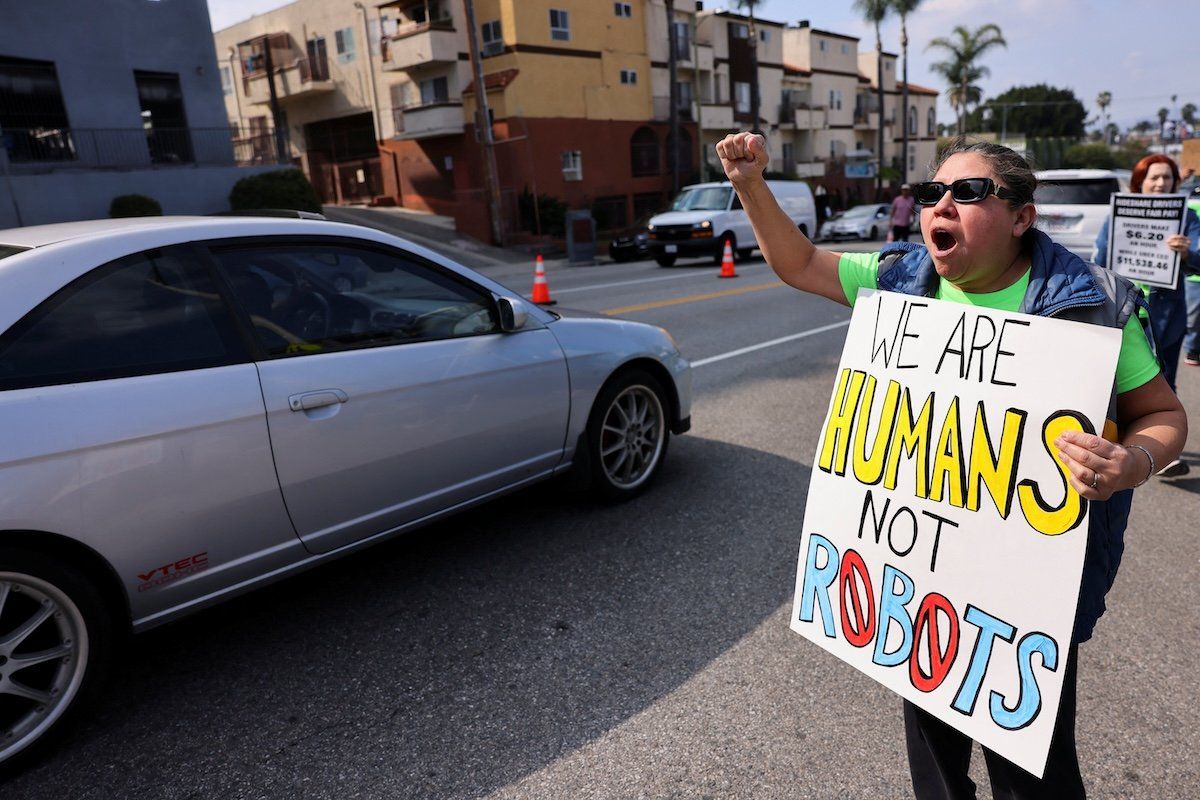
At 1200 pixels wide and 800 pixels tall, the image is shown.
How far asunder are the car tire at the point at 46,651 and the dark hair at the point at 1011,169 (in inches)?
111

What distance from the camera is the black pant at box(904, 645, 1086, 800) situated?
72.9 inches

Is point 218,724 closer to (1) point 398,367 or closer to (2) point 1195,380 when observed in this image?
(1) point 398,367

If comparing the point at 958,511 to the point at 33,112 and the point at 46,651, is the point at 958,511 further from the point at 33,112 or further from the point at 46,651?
the point at 33,112

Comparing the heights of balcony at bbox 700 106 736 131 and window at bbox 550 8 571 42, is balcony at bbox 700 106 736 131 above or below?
below

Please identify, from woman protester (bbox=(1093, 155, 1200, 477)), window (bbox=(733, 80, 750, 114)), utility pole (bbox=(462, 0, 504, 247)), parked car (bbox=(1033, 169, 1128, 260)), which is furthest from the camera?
window (bbox=(733, 80, 750, 114))

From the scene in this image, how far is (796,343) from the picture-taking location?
31.4 feet

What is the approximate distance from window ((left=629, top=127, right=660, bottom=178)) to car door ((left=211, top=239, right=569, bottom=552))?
117ft

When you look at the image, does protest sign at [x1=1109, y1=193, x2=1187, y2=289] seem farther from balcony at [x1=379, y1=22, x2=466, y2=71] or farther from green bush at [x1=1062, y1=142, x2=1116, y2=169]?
green bush at [x1=1062, y1=142, x2=1116, y2=169]

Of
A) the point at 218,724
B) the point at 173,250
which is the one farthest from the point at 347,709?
the point at 173,250

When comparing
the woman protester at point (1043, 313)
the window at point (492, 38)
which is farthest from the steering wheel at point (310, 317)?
the window at point (492, 38)

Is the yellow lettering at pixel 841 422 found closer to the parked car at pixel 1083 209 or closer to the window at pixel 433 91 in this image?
the parked car at pixel 1083 209

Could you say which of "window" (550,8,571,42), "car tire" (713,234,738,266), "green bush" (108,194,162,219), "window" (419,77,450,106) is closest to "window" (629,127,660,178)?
"window" (550,8,571,42)

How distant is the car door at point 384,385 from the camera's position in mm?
3191

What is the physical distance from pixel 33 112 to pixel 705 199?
56.1 ft
